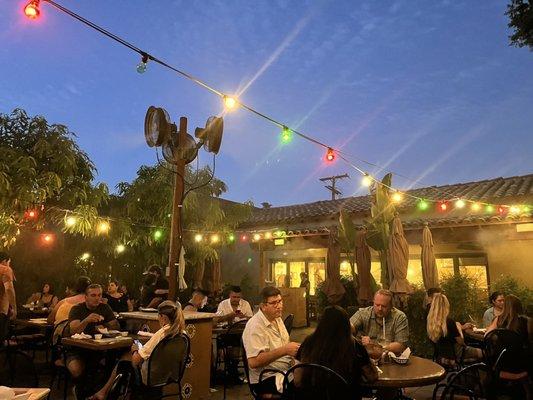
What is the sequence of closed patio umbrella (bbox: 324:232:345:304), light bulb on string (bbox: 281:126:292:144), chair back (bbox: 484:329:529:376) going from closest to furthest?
chair back (bbox: 484:329:529:376) → light bulb on string (bbox: 281:126:292:144) → closed patio umbrella (bbox: 324:232:345:304)

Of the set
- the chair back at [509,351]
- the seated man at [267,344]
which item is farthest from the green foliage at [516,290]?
the seated man at [267,344]

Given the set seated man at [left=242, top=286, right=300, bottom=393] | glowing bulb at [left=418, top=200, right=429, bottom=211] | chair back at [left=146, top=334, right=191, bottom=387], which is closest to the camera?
seated man at [left=242, top=286, right=300, bottom=393]

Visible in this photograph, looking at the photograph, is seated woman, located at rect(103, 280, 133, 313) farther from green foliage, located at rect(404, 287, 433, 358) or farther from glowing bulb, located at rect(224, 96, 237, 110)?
green foliage, located at rect(404, 287, 433, 358)

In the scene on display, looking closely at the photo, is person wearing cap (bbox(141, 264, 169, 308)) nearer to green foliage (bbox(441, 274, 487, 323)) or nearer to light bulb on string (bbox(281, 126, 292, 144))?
light bulb on string (bbox(281, 126, 292, 144))

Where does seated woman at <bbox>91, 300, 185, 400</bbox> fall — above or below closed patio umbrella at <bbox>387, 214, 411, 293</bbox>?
below

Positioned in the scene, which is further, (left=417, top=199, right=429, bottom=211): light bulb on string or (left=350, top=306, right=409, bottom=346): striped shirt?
(left=417, top=199, right=429, bottom=211): light bulb on string

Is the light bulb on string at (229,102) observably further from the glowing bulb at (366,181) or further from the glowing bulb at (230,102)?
the glowing bulb at (366,181)

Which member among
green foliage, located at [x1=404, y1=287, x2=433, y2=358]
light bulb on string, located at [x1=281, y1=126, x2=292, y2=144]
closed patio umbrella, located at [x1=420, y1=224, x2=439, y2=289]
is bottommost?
green foliage, located at [x1=404, y1=287, x2=433, y2=358]

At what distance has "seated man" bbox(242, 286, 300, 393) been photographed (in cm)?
377

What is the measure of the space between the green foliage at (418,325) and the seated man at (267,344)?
5600 millimetres

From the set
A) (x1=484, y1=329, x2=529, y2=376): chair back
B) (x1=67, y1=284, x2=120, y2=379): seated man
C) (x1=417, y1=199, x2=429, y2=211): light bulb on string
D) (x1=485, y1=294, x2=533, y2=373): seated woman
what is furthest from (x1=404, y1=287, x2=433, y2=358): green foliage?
(x1=67, y1=284, x2=120, y2=379): seated man

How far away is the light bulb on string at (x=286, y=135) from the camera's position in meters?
7.58

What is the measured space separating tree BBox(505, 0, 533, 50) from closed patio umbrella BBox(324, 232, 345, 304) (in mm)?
6262

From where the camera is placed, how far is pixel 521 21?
9039 mm
